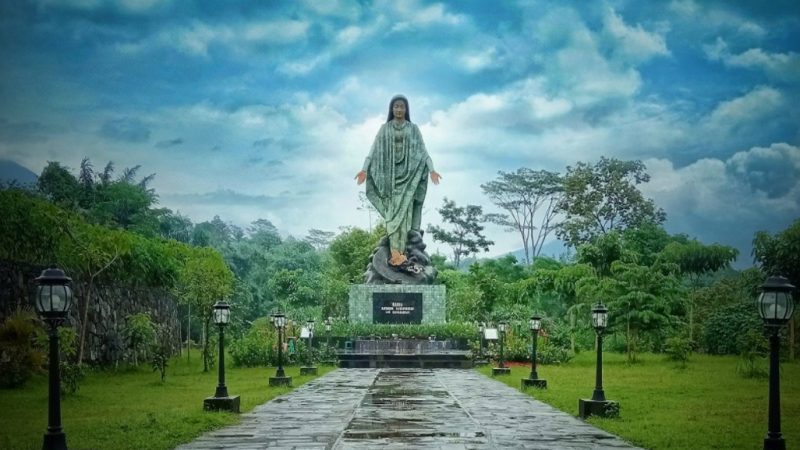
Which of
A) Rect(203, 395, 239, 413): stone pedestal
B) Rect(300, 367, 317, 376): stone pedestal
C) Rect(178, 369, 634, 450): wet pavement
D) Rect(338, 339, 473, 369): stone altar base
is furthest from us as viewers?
Rect(338, 339, 473, 369): stone altar base

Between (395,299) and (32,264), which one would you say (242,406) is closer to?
(32,264)

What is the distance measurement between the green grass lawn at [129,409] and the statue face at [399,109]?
507 inches

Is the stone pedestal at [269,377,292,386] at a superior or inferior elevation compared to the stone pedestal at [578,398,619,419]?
inferior

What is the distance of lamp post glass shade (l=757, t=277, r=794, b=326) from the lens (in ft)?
28.8

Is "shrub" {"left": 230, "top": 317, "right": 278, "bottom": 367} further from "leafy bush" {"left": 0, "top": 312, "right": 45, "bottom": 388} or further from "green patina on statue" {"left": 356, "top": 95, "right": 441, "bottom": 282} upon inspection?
"leafy bush" {"left": 0, "top": 312, "right": 45, "bottom": 388}

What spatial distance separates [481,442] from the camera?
9844 millimetres

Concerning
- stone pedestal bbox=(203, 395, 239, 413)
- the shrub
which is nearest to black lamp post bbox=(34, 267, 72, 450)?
stone pedestal bbox=(203, 395, 239, 413)

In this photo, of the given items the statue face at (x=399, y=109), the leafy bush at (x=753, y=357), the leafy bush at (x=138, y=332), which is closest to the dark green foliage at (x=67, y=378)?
the leafy bush at (x=138, y=332)

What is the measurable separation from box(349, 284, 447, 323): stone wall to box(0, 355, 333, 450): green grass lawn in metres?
6.88

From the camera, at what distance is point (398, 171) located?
110 ft

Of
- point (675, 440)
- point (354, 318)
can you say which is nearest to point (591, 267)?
point (354, 318)

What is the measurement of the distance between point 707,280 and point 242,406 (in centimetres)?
4606

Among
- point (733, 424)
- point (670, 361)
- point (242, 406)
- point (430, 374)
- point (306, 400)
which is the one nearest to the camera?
point (733, 424)

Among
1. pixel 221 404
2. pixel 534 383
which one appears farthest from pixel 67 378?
pixel 534 383
